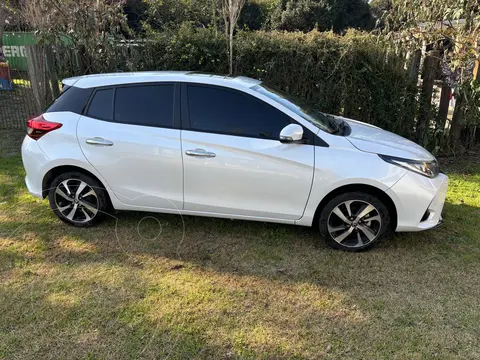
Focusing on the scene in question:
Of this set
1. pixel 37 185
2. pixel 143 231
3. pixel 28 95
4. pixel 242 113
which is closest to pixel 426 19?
pixel 242 113

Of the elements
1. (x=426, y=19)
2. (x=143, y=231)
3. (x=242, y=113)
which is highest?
(x=426, y=19)

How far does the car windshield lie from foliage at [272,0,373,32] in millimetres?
26756

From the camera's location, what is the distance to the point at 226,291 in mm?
3359

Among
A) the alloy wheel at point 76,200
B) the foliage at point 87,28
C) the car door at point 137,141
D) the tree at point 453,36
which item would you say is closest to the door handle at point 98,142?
the car door at point 137,141

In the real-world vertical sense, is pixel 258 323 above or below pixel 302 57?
below

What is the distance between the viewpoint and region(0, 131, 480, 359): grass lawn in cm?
280

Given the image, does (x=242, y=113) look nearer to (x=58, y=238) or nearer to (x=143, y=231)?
(x=143, y=231)

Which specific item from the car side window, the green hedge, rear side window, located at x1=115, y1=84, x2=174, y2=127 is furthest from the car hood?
the green hedge

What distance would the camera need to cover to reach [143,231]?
172 inches

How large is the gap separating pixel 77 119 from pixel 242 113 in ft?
5.64

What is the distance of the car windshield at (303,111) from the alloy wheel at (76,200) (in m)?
2.09

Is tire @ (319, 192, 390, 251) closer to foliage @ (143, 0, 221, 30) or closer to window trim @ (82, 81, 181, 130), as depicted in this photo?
window trim @ (82, 81, 181, 130)

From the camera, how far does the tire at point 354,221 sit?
12.5ft

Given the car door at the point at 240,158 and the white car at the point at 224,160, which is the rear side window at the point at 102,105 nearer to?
the white car at the point at 224,160
